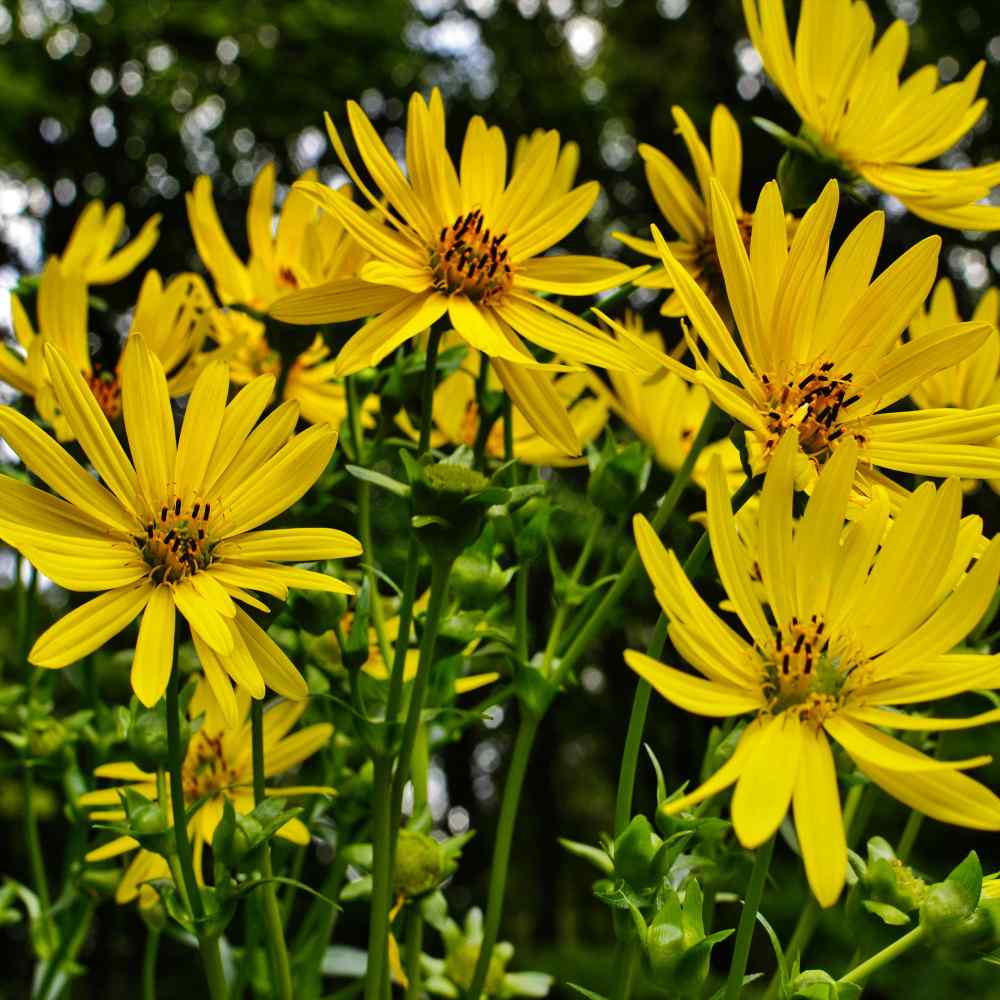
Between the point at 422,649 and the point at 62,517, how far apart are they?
17 centimetres

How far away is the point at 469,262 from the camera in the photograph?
0.66 metres

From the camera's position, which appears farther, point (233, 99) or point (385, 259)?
point (233, 99)

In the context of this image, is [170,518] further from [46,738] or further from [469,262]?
[46,738]

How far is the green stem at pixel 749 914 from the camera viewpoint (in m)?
0.47

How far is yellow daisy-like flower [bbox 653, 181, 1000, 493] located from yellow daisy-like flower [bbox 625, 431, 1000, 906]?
0.05m

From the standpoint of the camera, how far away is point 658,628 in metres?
0.57

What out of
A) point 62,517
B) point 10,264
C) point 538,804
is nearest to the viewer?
point 62,517

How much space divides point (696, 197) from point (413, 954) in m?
0.47

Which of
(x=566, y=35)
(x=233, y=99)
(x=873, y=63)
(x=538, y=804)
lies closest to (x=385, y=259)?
(x=873, y=63)

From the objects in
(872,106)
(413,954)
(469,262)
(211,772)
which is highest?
(872,106)

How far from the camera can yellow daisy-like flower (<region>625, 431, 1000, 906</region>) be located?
0.44 m

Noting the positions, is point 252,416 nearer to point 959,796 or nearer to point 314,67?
point 959,796

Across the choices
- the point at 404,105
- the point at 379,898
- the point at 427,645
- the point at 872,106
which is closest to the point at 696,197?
the point at 872,106

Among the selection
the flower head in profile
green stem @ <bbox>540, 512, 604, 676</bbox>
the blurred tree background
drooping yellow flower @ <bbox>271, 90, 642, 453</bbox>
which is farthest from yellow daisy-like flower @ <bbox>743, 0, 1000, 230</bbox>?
the blurred tree background
